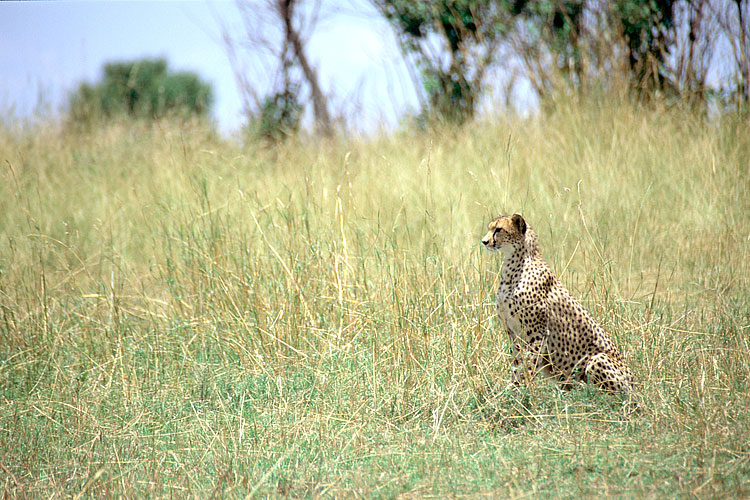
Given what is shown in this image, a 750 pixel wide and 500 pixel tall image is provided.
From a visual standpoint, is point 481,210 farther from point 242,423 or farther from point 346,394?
A: point 242,423

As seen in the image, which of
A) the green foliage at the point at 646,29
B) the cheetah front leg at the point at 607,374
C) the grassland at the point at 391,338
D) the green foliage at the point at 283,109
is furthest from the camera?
the green foliage at the point at 283,109

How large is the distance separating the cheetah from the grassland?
0.11 meters

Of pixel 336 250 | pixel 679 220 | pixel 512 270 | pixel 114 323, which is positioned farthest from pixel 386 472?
pixel 679 220

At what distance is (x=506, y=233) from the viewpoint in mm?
3023

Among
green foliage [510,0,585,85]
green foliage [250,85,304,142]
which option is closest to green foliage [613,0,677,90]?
green foliage [510,0,585,85]

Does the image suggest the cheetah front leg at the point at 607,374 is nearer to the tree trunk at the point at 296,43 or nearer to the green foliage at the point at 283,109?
the green foliage at the point at 283,109

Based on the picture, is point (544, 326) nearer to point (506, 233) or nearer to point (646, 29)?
point (506, 233)

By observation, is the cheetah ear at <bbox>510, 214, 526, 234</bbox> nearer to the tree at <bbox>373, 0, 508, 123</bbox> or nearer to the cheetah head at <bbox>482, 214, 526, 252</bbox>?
the cheetah head at <bbox>482, 214, 526, 252</bbox>

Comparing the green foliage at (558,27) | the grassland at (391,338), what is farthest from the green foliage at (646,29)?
the grassland at (391,338)

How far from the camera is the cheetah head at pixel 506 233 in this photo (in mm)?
3012

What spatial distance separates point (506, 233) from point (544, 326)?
1.44 ft

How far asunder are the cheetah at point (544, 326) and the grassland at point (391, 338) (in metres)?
0.11

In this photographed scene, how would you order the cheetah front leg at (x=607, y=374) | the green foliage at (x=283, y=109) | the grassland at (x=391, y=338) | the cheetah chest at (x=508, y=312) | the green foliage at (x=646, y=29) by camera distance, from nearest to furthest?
the grassland at (x=391, y=338)
the cheetah front leg at (x=607, y=374)
the cheetah chest at (x=508, y=312)
the green foliage at (x=646, y=29)
the green foliage at (x=283, y=109)

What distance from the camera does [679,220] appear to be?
520 cm
